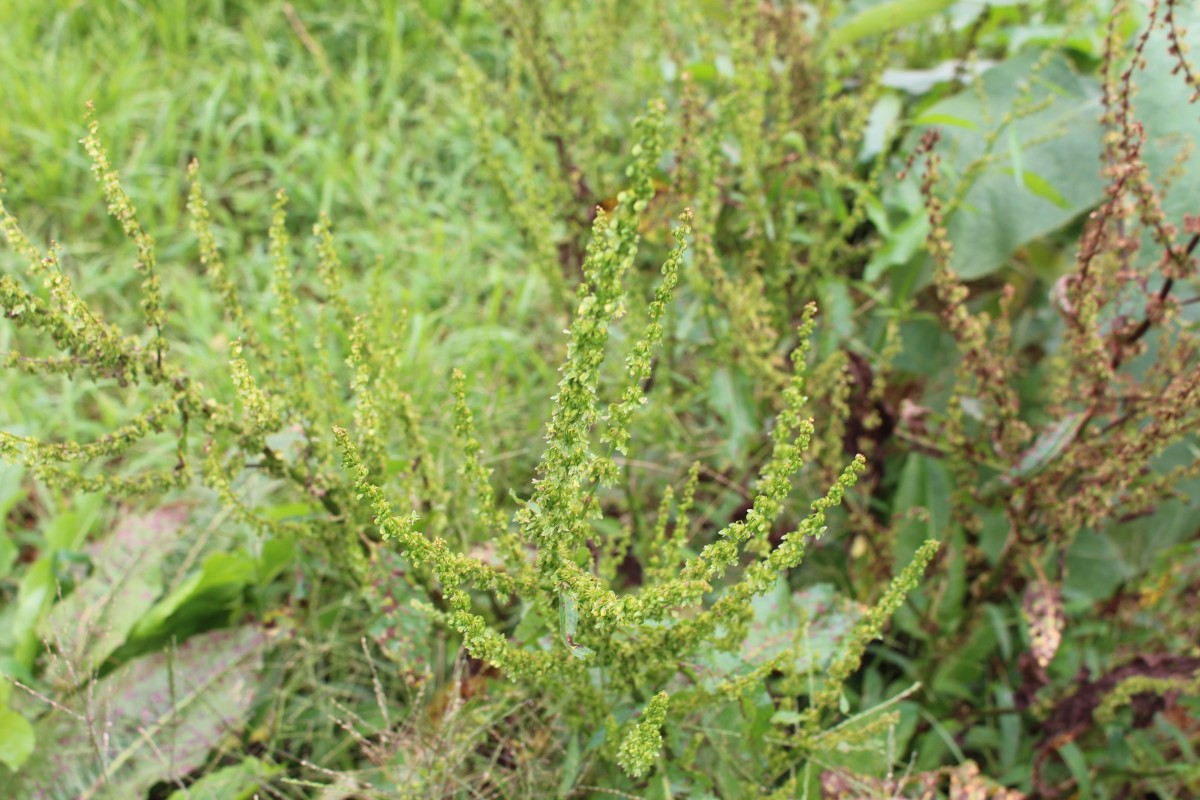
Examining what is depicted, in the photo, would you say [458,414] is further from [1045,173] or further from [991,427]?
[1045,173]

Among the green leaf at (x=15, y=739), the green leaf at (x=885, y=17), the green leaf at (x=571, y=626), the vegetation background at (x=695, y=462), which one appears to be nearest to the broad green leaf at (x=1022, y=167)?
the vegetation background at (x=695, y=462)

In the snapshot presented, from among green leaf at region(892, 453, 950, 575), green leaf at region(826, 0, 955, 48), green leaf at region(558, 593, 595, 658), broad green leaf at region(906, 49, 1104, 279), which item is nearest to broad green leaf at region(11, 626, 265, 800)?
green leaf at region(558, 593, 595, 658)

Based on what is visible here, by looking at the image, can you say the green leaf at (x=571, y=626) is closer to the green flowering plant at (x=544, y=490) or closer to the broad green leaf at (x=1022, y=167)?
the green flowering plant at (x=544, y=490)

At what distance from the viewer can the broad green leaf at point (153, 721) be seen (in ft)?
5.36

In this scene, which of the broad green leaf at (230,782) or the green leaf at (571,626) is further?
the broad green leaf at (230,782)

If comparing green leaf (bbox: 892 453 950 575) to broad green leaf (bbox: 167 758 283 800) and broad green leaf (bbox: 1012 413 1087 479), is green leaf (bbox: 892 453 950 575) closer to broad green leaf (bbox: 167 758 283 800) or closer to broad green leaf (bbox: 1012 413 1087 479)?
broad green leaf (bbox: 1012 413 1087 479)

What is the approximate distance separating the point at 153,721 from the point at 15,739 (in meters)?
0.20

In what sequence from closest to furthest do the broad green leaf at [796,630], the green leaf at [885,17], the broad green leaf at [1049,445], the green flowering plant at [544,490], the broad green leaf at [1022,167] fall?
the green flowering plant at [544,490] < the broad green leaf at [796,630] < the broad green leaf at [1049,445] < the broad green leaf at [1022,167] < the green leaf at [885,17]

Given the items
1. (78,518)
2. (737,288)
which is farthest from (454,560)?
(78,518)

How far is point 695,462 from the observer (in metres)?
1.33

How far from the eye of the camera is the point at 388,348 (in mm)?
1460

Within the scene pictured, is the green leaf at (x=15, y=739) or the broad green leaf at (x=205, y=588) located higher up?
the broad green leaf at (x=205, y=588)

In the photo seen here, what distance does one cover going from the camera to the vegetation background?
1.23m

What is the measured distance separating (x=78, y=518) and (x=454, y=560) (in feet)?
4.49
